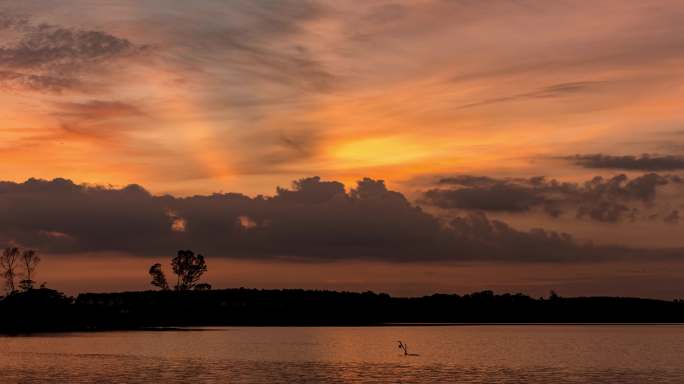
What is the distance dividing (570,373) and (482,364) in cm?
1637

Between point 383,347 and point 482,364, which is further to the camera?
point 383,347

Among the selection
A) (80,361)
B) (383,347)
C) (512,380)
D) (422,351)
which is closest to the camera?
(512,380)

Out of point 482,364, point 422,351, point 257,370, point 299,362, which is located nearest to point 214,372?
point 257,370

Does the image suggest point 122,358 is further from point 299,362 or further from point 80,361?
point 299,362

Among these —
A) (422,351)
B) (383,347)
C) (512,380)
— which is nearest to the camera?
(512,380)

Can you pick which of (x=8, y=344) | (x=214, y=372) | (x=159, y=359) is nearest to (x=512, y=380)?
(x=214, y=372)

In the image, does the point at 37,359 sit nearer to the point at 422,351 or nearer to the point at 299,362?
the point at 299,362

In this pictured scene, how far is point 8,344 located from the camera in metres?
159

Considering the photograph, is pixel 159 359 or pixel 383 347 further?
pixel 383 347

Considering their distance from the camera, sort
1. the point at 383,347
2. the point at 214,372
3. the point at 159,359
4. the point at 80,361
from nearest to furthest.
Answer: the point at 214,372, the point at 80,361, the point at 159,359, the point at 383,347

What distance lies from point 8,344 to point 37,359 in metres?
45.0

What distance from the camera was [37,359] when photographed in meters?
119

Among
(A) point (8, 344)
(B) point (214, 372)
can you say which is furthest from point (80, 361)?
(A) point (8, 344)

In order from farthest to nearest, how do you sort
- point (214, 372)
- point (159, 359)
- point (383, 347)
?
point (383, 347)
point (159, 359)
point (214, 372)
